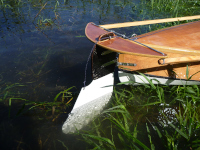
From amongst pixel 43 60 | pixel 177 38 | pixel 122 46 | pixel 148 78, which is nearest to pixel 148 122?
pixel 148 78

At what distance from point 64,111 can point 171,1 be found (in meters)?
6.55

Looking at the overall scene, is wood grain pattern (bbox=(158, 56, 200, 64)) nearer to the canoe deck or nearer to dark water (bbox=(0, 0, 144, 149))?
the canoe deck

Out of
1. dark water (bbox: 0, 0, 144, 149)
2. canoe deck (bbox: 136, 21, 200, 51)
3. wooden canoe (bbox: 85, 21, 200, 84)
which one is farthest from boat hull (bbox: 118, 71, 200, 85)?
dark water (bbox: 0, 0, 144, 149)

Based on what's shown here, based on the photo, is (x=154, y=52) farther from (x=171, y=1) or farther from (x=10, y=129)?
(x=171, y=1)

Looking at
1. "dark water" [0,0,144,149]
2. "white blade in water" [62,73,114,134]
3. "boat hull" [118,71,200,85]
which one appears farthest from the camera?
"boat hull" [118,71,200,85]

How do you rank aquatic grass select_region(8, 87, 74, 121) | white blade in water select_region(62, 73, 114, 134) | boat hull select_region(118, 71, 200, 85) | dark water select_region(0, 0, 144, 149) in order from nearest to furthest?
1. dark water select_region(0, 0, 144, 149)
2. white blade in water select_region(62, 73, 114, 134)
3. aquatic grass select_region(8, 87, 74, 121)
4. boat hull select_region(118, 71, 200, 85)

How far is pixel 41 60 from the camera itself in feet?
12.1

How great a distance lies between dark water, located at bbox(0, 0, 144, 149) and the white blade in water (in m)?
0.13

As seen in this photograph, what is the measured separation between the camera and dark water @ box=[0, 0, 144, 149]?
7.10 feet

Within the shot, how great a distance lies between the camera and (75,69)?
3490 mm

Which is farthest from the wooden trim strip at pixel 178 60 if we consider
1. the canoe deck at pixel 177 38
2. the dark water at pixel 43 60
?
the dark water at pixel 43 60

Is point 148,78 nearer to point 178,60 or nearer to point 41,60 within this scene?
point 178,60

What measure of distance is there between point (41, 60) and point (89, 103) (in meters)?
1.71

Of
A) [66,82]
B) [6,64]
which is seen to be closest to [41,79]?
[66,82]
